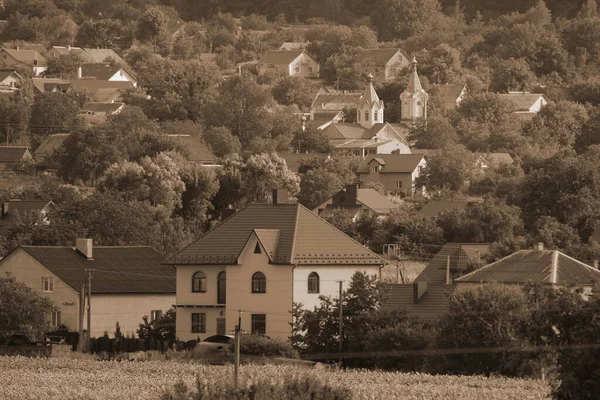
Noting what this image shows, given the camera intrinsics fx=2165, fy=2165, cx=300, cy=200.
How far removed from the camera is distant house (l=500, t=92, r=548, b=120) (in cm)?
11635

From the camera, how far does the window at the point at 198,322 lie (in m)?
57.9

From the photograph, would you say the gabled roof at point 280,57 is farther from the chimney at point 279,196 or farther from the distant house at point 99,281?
the chimney at point 279,196

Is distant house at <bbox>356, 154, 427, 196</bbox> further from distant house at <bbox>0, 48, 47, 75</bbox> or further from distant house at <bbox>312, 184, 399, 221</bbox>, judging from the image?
distant house at <bbox>0, 48, 47, 75</bbox>

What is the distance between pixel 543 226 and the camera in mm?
78562

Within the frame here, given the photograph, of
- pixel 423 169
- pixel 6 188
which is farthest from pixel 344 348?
pixel 423 169

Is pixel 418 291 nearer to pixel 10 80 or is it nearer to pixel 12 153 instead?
pixel 12 153

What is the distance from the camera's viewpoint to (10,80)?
11594cm

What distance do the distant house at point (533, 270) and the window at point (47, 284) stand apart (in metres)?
12.1

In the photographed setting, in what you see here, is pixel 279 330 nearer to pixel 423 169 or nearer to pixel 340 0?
pixel 423 169

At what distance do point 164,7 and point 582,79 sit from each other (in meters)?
40.8

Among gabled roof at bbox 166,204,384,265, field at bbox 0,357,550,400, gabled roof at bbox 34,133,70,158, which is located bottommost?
field at bbox 0,357,550,400

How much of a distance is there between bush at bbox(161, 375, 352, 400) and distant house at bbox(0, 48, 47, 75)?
87807mm

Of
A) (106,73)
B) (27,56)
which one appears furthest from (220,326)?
(27,56)

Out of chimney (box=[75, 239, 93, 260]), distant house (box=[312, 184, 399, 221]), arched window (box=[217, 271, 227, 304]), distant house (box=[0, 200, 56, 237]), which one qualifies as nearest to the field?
arched window (box=[217, 271, 227, 304])
